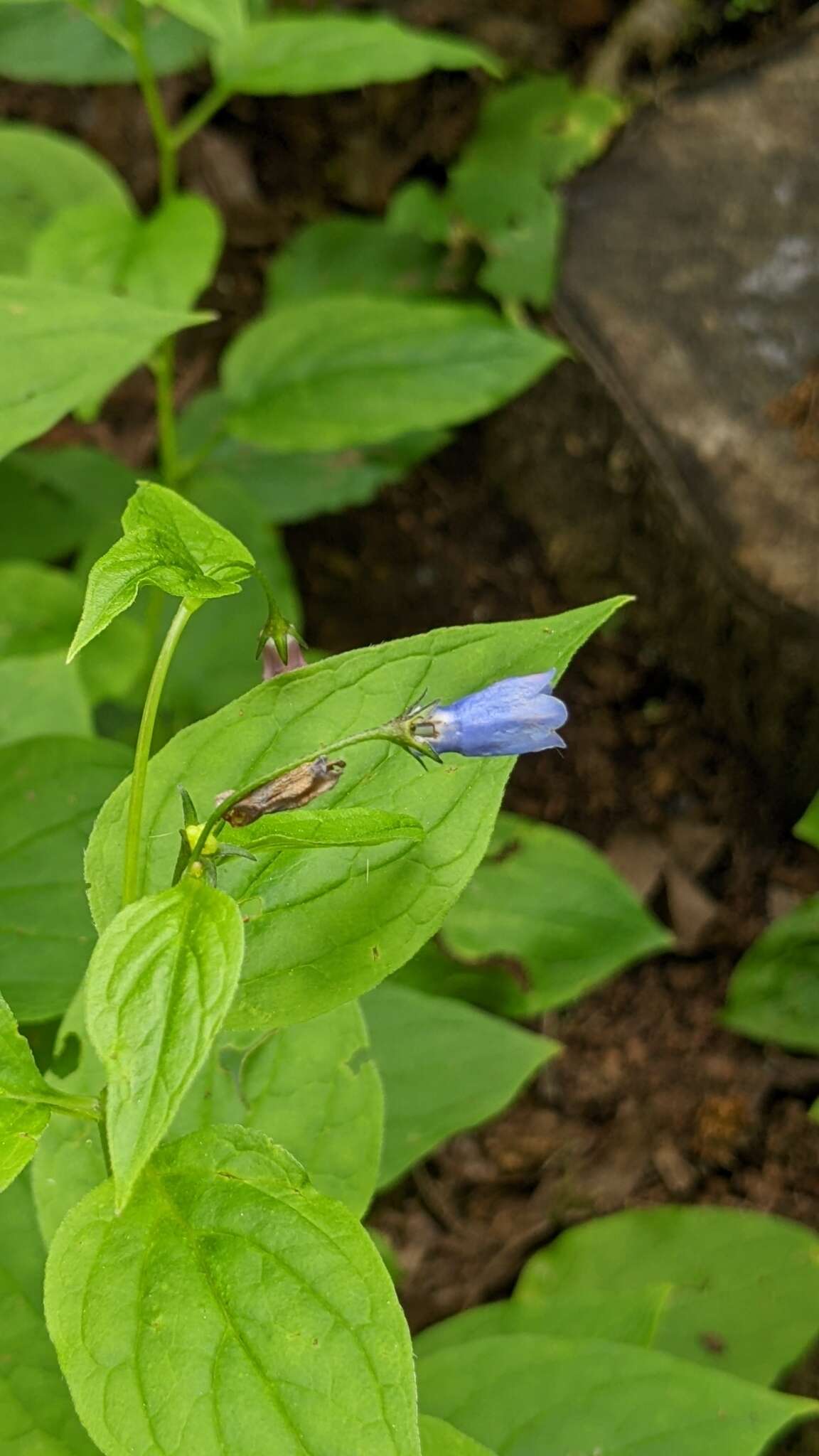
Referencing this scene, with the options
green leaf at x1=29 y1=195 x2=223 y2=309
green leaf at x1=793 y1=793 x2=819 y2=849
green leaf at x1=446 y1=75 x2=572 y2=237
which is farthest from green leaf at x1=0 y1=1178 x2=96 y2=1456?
green leaf at x1=446 y1=75 x2=572 y2=237

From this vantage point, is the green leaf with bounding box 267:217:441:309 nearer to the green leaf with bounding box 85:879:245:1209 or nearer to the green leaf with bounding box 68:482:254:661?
the green leaf with bounding box 68:482:254:661

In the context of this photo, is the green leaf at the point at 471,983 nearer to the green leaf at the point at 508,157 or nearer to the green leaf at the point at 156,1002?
the green leaf at the point at 156,1002

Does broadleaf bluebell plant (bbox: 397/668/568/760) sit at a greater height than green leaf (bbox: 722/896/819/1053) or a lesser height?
greater

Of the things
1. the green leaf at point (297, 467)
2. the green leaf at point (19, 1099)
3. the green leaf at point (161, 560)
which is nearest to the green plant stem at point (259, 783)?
the green leaf at point (161, 560)

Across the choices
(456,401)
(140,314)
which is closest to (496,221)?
(456,401)

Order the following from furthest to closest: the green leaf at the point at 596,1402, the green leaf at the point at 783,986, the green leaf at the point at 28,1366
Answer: the green leaf at the point at 783,986, the green leaf at the point at 596,1402, the green leaf at the point at 28,1366

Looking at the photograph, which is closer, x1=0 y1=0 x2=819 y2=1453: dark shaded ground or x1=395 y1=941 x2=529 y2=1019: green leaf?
x1=395 y1=941 x2=529 y2=1019: green leaf

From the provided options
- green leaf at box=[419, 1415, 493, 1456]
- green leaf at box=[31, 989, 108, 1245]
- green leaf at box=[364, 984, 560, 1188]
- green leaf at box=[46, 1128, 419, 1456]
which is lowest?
green leaf at box=[364, 984, 560, 1188]
